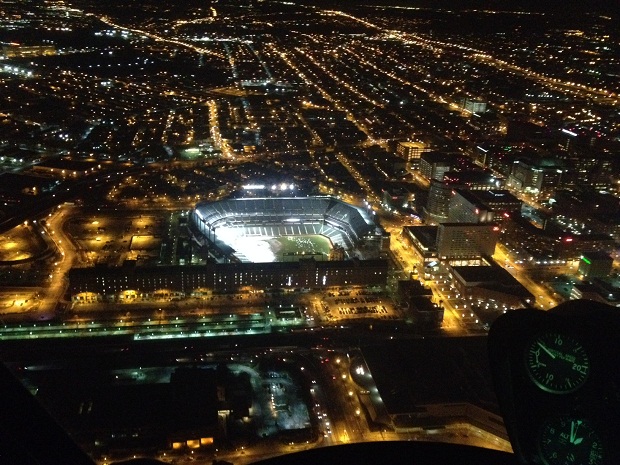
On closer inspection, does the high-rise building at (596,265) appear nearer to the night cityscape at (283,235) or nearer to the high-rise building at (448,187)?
the night cityscape at (283,235)

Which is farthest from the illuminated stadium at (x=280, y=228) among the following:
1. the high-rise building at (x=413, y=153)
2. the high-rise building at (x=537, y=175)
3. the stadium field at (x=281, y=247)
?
the high-rise building at (x=537, y=175)

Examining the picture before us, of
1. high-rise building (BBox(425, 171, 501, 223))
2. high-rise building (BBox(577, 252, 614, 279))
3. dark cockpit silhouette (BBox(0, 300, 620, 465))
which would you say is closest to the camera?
dark cockpit silhouette (BBox(0, 300, 620, 465))

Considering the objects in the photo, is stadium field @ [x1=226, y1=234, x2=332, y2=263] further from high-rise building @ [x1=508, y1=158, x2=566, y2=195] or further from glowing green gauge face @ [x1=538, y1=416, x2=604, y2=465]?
glowing green gauge face @ [x1=538, y1=416, x2=604, y2=465]

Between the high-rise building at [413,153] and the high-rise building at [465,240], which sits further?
the high-rise building at [413,153]

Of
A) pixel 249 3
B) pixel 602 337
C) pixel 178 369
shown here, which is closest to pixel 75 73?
pixel 249 3

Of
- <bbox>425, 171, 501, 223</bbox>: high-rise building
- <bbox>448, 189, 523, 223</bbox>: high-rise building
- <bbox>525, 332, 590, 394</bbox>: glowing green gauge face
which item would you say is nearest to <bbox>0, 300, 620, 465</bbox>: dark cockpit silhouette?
<bbox>525, 332, 590, 394</bbox>: glowing green gauge face

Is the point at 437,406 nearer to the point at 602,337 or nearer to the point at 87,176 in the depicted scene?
the point at 602,337
